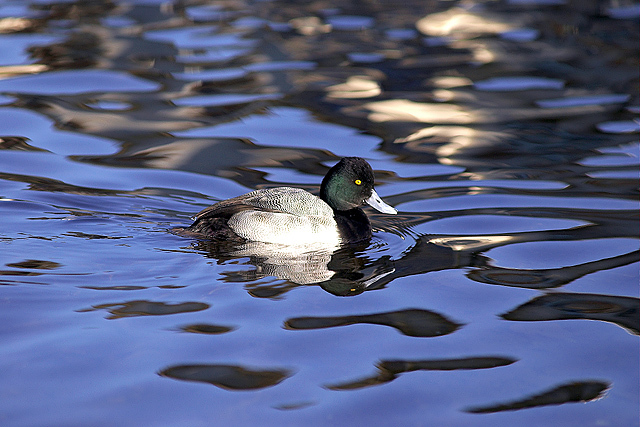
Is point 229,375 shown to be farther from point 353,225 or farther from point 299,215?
point 353,225

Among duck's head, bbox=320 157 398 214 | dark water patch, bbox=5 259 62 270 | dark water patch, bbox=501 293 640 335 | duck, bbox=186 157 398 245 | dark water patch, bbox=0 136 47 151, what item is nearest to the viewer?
dark water patch, bbox=501 293 640 335

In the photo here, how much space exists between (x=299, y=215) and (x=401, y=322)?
6.47 ft

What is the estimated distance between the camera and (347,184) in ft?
25.3

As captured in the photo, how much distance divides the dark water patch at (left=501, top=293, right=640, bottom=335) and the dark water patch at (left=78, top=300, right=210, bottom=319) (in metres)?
2.28

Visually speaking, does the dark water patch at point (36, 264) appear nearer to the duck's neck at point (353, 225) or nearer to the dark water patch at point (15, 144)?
the duck's neck at point (353, 225)

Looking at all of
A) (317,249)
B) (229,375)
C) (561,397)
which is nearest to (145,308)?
(229,375)

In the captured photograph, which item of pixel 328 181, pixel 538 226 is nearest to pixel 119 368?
pixel 328 181

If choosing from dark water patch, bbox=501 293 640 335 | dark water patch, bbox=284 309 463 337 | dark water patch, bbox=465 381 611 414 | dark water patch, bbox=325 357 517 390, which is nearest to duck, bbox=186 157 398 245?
dark water patch, bbox=284 309 463 337

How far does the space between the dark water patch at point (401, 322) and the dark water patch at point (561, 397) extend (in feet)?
3.12

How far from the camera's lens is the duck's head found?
7707mm

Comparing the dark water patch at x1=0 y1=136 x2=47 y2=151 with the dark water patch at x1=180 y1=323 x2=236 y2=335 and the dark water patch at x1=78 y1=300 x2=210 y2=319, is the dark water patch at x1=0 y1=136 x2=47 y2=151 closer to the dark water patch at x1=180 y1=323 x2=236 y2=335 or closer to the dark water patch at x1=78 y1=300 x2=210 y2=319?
the dark water patch at x1=78 y1=300 x2=210 y2=319

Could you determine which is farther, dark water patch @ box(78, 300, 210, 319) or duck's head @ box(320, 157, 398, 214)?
duck's head @ box(320, 157, 398, 214)

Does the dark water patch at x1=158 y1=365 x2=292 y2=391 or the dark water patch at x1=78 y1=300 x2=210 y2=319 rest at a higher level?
the dark water patch at x1=78 y1=300 x2=210 y2=319

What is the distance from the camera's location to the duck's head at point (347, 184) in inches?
303
